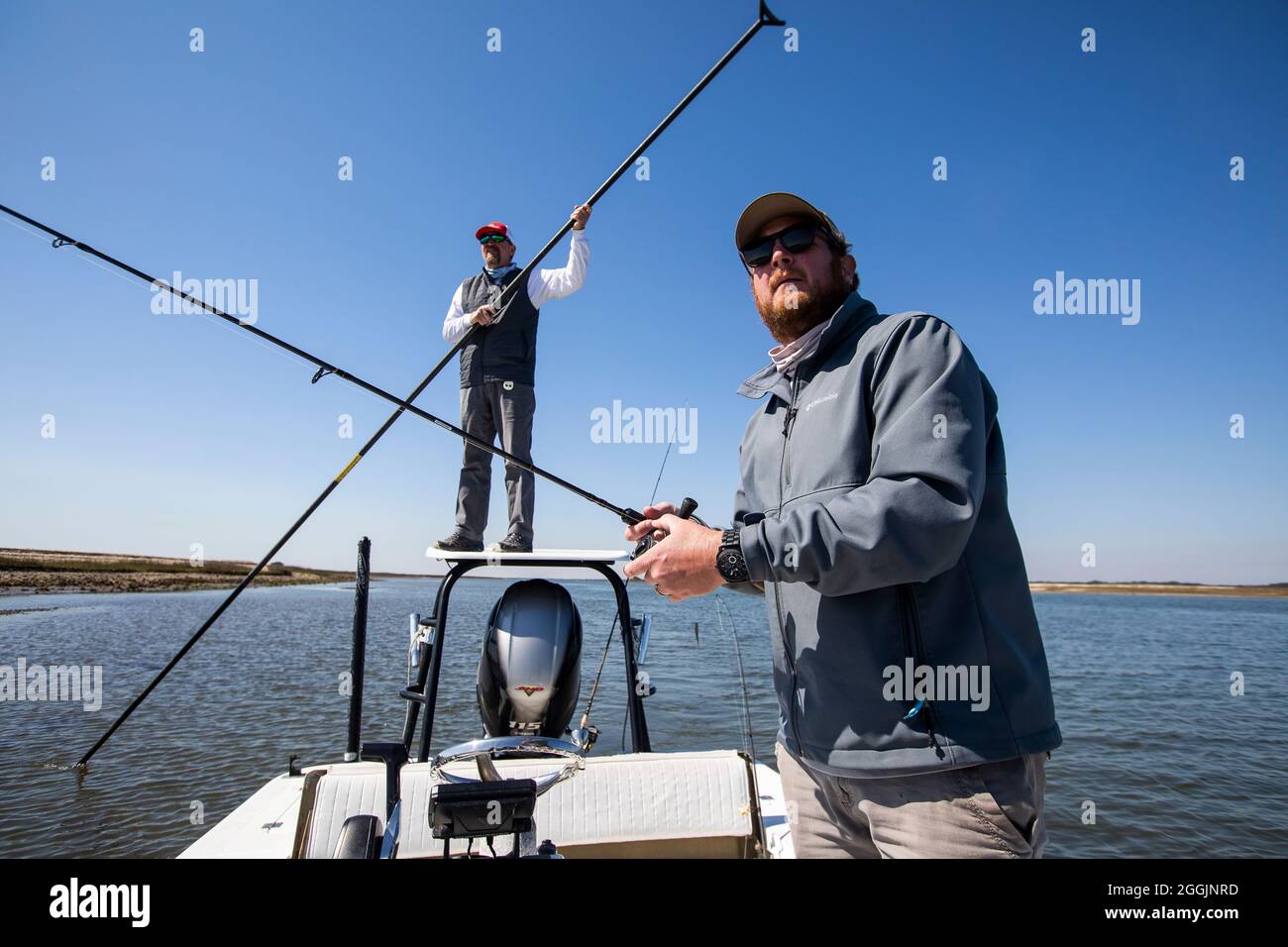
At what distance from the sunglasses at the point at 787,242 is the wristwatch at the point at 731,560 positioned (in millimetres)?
1197

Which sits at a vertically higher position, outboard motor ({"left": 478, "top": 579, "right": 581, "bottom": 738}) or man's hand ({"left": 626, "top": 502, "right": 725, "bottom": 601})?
man's hand ({"left": 626, "top": 502, "right": 725, "bottom": 601})

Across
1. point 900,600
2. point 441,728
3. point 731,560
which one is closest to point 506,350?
point 731,560

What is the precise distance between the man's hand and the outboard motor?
273 centimetres

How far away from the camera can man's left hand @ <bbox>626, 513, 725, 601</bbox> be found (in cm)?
171

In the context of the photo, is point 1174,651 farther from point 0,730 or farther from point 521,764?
point 0,730

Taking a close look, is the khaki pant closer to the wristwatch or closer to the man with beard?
the man with beard

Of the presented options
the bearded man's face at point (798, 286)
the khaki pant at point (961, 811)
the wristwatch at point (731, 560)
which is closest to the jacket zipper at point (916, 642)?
the khaki pant at point (961, 811)

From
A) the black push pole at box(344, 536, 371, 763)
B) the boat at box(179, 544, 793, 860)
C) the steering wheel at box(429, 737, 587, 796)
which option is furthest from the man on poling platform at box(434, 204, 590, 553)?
the steering wheel at box(429, 737, 587, 796)

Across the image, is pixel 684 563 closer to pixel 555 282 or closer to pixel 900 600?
pixel 900 600

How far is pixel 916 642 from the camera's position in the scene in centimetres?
169

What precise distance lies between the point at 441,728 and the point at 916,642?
11.4 metres

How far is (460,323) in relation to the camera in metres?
6.13
